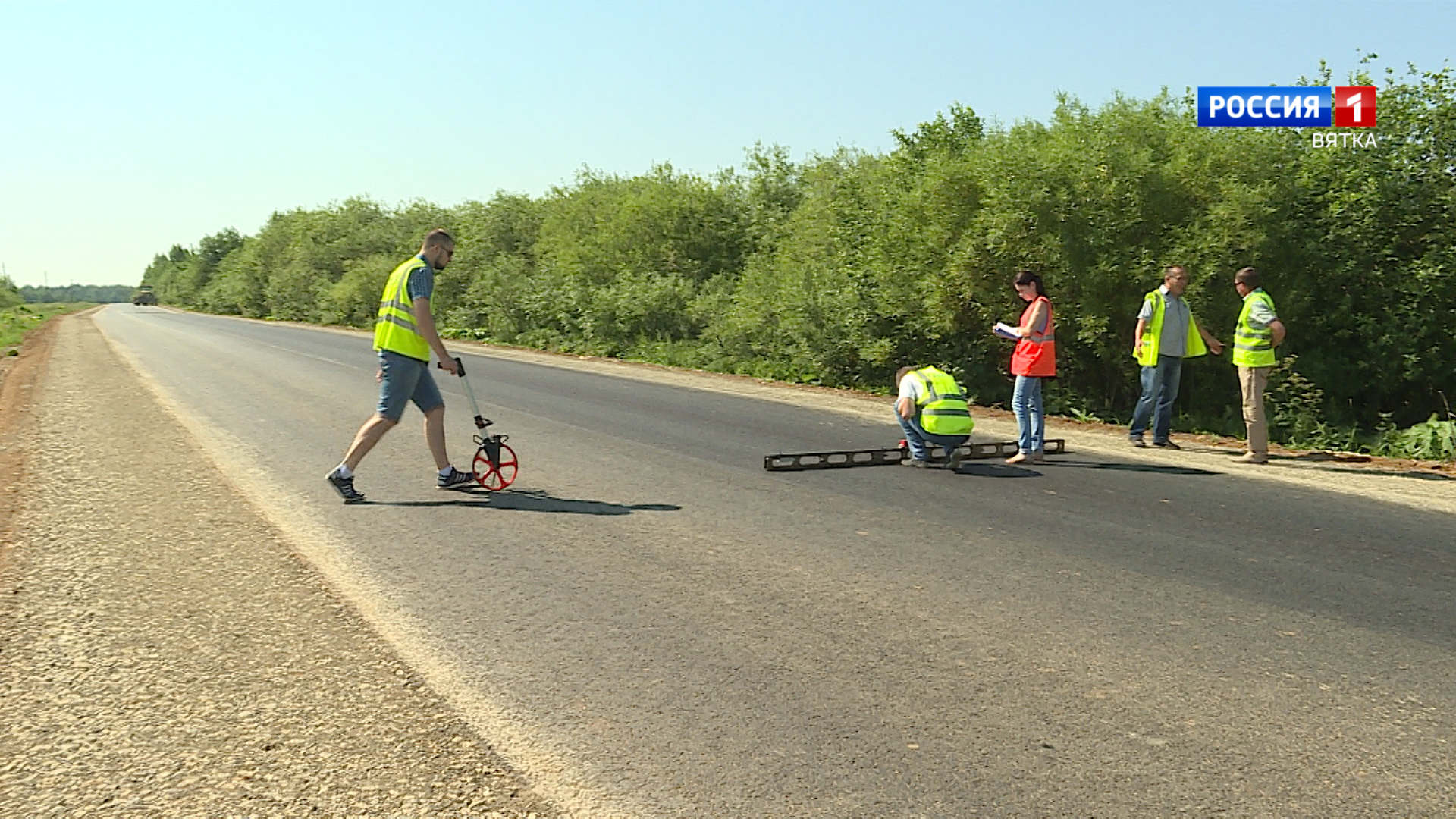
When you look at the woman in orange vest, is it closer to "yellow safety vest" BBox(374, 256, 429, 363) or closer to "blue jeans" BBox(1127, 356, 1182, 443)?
"blue jeans" BBox(1127, 356, 1182, 443)

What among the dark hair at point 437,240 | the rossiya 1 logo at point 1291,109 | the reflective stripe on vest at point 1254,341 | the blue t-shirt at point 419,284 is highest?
the rossiya 1 logo at point 1291,109

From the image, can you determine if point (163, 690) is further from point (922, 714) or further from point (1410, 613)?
point (1410, 613)

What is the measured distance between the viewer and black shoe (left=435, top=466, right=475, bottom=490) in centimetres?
841

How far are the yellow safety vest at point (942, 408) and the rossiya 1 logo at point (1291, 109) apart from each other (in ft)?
26.9

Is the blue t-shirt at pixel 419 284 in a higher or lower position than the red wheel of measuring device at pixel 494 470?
higher

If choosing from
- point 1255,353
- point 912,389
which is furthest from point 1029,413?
point 1255,353

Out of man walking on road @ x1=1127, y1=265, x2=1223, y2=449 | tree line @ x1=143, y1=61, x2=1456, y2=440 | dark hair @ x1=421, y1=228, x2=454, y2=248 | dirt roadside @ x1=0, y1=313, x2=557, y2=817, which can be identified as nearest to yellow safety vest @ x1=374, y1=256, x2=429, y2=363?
dark hair @ x1=421, y1=228, x2=454, y2=248

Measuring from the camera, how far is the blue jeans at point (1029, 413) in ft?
32.8

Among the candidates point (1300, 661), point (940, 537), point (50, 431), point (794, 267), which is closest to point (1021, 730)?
point (1300, 661)

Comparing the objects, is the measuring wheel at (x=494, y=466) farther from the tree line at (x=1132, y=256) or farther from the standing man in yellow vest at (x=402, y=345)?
the tree line at (x=1132, y=256)

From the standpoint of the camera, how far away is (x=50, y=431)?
12531 millimetres

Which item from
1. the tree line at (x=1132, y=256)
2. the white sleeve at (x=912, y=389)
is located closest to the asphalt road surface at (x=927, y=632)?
the white sleeve at (x=912, y=389)

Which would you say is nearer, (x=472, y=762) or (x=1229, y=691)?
(x=472, y=762)

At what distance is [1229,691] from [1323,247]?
1264 cm
